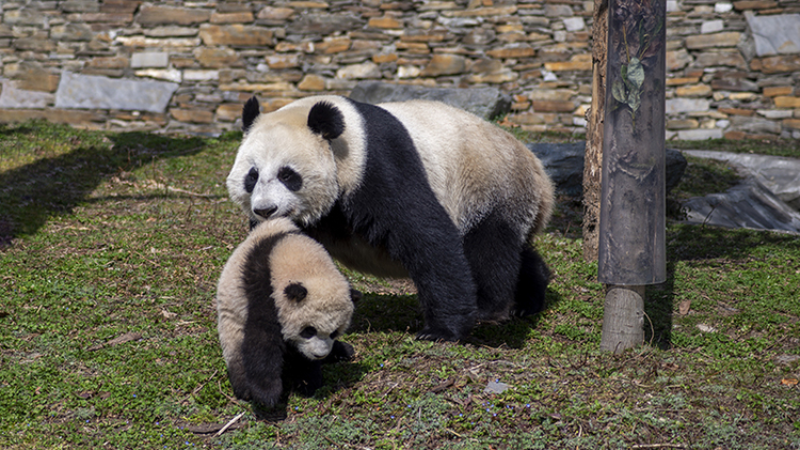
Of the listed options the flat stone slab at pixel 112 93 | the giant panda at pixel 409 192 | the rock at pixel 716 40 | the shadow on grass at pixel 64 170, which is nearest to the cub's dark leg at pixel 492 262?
the giant panda at pixel 409 192

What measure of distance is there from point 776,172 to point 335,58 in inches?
289

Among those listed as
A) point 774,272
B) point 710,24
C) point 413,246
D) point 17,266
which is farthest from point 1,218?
point 710,24

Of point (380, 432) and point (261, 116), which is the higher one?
point (261, 116)

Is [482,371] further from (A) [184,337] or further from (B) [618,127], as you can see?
(A) [184,337]


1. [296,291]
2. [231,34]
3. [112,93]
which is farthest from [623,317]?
[112,93]

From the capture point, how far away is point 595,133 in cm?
603

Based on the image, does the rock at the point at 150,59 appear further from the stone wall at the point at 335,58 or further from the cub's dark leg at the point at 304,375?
the cub's dark leg at the point at 304,375

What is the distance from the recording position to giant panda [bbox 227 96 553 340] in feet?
12.8

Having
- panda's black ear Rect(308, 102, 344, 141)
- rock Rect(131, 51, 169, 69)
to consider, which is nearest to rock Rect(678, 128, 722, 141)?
rock Rect(131, 51, 169, 69)

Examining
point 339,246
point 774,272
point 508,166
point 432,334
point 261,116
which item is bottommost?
point 774,272

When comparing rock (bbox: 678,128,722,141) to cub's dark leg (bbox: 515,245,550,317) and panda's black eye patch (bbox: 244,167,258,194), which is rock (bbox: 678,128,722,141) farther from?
panda's black eye patch (bbox: 244,167,258,194)

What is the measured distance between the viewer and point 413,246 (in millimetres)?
4098

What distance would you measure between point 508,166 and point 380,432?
7.15ft

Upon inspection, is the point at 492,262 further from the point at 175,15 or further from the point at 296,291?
the point at 175,15
